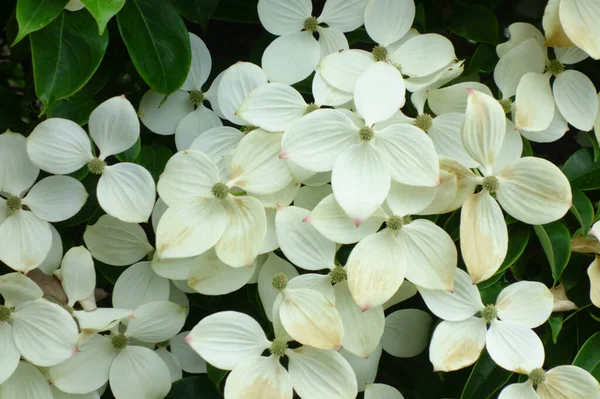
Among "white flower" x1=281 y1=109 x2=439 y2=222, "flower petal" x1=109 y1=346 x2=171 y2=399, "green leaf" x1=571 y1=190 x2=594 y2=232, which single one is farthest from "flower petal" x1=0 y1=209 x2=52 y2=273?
"green leaf" x1=571 y1=190 x2=594 y2=232

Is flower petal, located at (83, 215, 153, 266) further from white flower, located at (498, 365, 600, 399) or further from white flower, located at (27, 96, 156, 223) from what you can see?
white flower, located at (498, 365, 600, 399)

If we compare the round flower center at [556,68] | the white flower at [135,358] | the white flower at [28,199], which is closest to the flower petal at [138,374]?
the white flower at [135,358]

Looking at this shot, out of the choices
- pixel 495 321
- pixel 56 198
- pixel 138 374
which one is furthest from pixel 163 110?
pixel 495 321

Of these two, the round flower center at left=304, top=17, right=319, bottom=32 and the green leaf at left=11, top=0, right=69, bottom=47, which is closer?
the green leaf at left=11, top=0, right=69, bottom=47

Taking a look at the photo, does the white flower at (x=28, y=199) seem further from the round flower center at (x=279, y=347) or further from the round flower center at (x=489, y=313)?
the round flower center at (x=489, y=313)

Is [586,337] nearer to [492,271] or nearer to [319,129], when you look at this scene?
[492,271]

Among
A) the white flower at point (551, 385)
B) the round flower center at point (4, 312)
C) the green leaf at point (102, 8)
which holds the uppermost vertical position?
the green leaf at point (102, 8)
